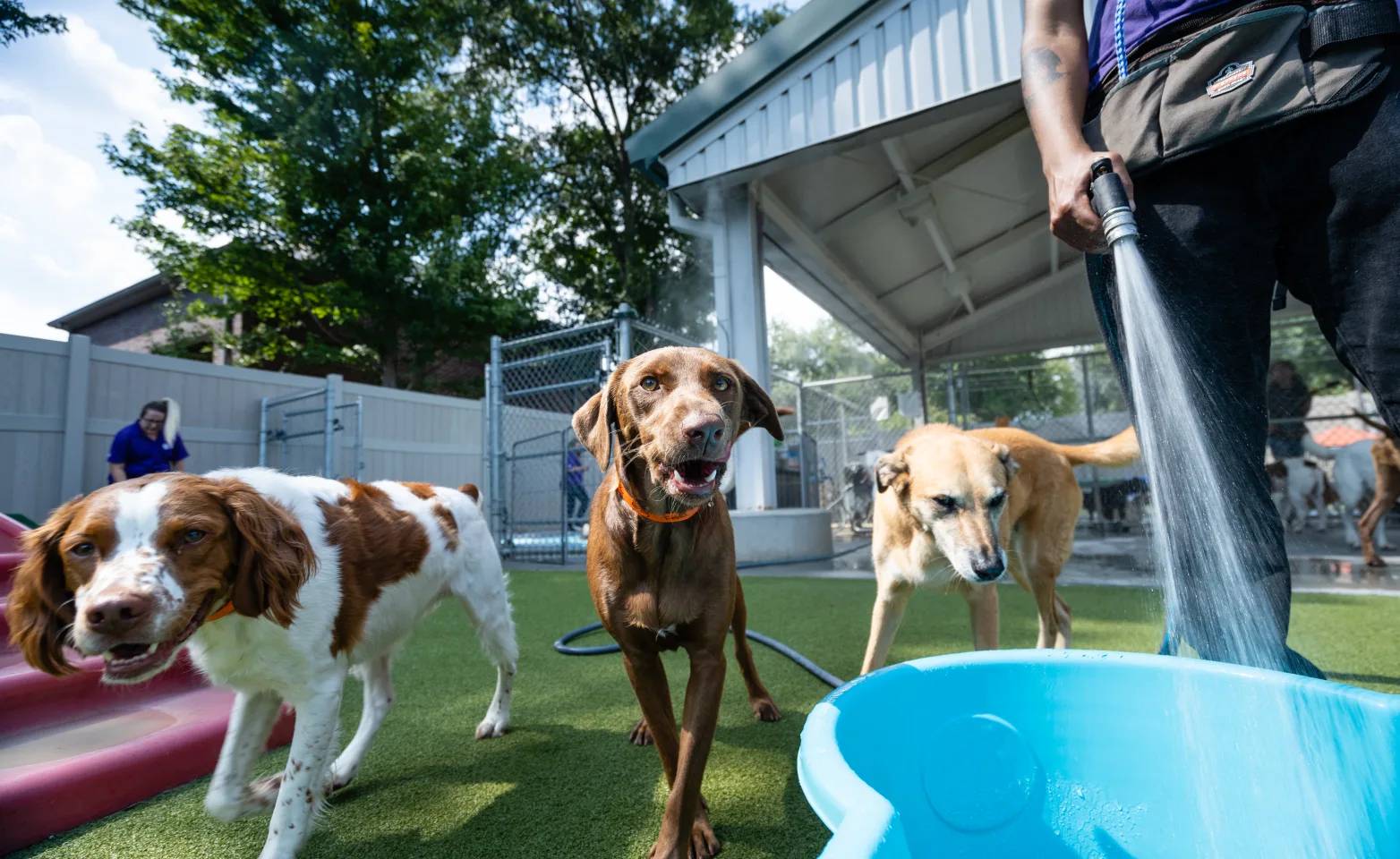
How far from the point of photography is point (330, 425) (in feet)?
29.4

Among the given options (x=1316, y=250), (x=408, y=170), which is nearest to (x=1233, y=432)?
(x=1316, y=250)

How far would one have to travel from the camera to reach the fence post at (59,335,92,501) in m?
7.71

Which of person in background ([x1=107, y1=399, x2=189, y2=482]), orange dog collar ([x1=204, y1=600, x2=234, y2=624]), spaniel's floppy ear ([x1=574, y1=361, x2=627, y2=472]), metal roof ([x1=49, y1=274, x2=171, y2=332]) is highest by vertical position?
metal roof ([x1=49, y1=274, x2=171, y2=332])

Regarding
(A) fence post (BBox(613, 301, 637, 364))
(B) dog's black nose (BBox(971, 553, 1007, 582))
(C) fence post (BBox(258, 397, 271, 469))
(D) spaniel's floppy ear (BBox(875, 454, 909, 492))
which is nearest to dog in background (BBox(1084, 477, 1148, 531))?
(A) fence post (BBox(613, 301, 637, 364))

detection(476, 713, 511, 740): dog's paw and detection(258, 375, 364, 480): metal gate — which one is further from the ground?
detection(258, 375, 364, 480): metal gate

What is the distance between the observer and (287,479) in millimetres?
2033

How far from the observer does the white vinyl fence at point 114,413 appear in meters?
7.34

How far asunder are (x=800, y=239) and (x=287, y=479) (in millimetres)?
7347

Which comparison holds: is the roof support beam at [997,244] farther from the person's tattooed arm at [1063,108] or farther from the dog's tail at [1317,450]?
the person's tattooed arm at [1063,108]

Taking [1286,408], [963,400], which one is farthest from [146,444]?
[1286,408]

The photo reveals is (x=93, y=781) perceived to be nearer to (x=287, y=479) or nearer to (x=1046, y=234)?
(x=287, y=479)

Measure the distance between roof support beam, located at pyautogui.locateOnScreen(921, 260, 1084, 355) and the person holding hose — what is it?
36.4ft

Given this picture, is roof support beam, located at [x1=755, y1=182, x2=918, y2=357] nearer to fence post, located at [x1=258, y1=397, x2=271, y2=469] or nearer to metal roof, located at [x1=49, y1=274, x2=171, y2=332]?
fence post, located at [x1=258, y1=397, x2=271, y2=469]

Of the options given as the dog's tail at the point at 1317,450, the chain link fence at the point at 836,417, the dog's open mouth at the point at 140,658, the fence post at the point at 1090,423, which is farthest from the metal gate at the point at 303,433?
the dog's tail at the point at 1317,450
